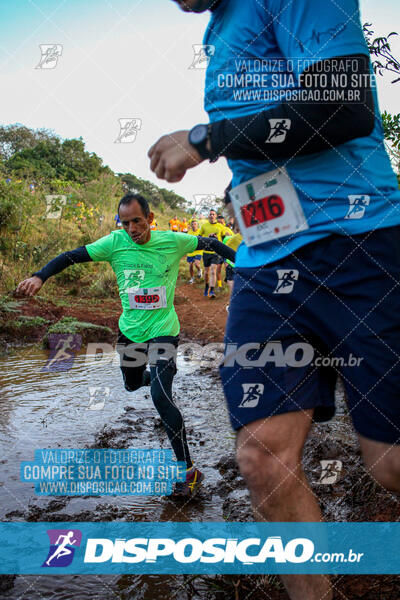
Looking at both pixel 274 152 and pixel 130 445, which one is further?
pixel 130 445

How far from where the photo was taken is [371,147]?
140 centimetres

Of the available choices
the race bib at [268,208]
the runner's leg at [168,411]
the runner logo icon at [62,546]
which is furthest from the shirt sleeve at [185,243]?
the race bib at [268,208]

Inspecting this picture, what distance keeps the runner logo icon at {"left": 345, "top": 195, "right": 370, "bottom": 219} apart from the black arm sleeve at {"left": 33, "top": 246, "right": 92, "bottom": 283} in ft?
7.49

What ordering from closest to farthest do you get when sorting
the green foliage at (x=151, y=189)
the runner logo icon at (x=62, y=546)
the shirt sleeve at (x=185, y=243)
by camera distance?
1. the runner logo icon at (x=62, y=546)
2. the shirt sleeve at (x=185, y=243)
3. the green foliage at (x=151, y=189)

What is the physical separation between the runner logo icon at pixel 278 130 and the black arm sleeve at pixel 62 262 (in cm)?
225

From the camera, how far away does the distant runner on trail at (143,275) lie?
344cm

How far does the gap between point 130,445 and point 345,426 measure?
184 cm

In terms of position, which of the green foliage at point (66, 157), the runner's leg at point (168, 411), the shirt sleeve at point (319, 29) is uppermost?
the green foliage at point (66, 157)

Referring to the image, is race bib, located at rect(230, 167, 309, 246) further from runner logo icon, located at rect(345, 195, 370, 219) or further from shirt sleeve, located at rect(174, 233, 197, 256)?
shirt sleeve, located at rect(174, 233, 197, 256)

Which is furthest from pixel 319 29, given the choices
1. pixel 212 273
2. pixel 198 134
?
pixel 212 273

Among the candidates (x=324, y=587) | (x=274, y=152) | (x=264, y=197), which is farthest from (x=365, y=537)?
(x=274, y=152)

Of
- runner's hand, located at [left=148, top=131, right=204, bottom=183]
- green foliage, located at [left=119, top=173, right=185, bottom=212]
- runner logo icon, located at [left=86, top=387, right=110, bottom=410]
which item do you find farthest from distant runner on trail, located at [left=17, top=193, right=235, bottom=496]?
green foliage, located at [left=119, top=173, right=185, bottom=212]

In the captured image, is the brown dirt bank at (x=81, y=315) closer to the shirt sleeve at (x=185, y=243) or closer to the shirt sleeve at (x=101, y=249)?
the shirt sleeve at (x=101, y=249)

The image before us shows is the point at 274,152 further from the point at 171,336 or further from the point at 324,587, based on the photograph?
the point at 171,336
